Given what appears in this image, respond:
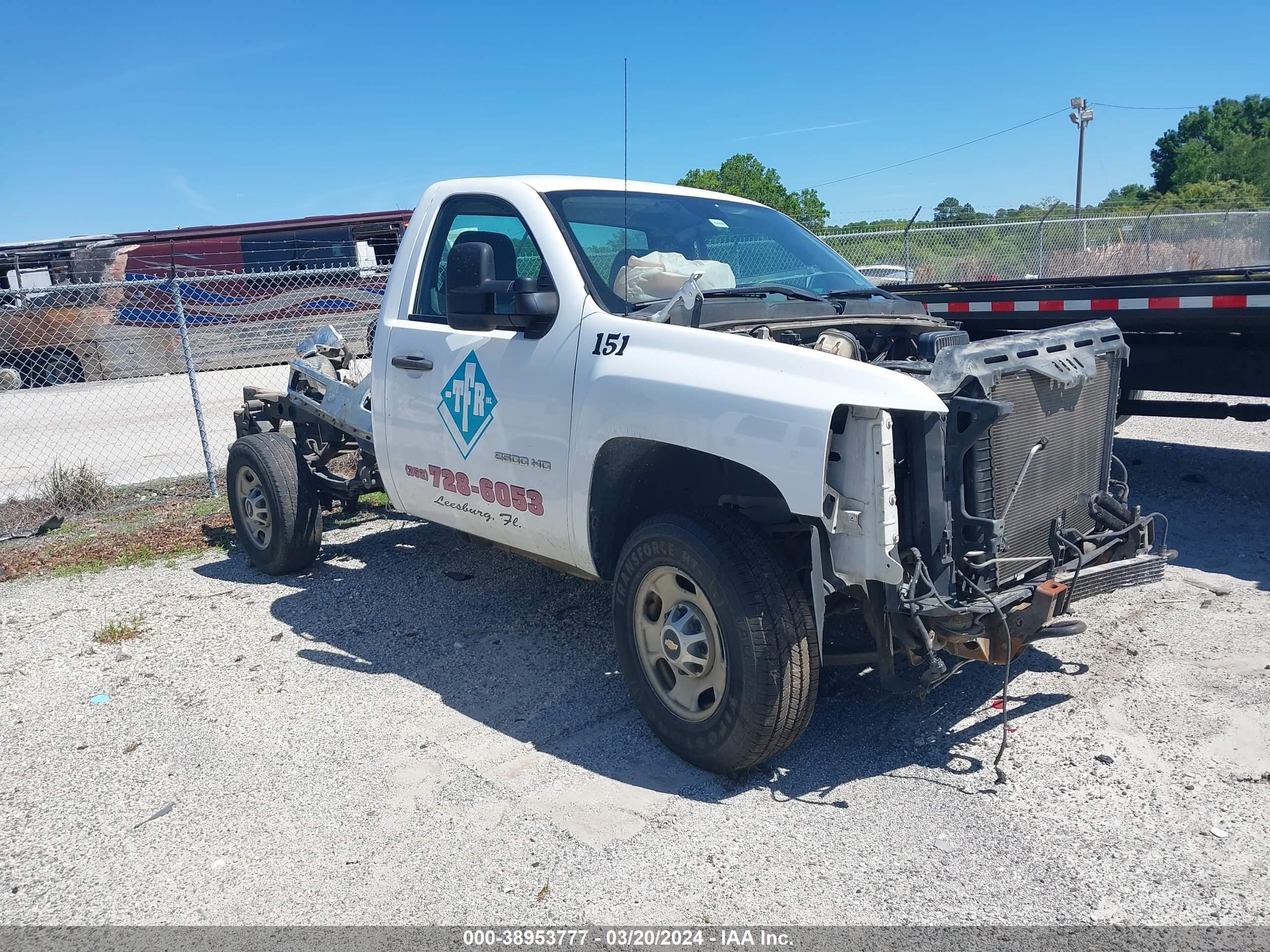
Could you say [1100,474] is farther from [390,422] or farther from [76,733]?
[76,733]

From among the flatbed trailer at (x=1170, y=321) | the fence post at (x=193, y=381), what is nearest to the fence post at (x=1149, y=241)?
the flatbed trailer at (x=1170, y=321)

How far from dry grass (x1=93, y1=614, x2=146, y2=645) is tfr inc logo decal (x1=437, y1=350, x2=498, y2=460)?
2309mm

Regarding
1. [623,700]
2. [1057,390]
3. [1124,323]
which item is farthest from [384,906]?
[1124,323]

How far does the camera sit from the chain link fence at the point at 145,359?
1221 centimetres

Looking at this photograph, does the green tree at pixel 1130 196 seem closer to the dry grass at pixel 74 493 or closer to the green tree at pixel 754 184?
the green tree at pixel 754 184

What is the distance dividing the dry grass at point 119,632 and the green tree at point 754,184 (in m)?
25.3

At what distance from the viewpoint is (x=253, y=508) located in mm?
6367

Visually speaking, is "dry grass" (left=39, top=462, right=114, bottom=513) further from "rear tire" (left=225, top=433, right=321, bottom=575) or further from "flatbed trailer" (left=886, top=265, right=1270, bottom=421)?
"flatbed trailer" (left=886, top=265, right=1270, bottom=421)

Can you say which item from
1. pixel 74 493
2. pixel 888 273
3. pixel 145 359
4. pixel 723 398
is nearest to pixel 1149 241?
pixel 888 273

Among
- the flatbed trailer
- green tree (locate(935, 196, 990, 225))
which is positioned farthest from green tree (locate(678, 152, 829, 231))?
the flatbed trailer

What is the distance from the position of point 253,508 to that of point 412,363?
6.87 ft

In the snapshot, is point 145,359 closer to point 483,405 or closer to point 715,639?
point 483,405

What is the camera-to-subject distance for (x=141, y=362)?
18656 mm

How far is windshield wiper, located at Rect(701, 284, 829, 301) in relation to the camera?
4.30 meters
